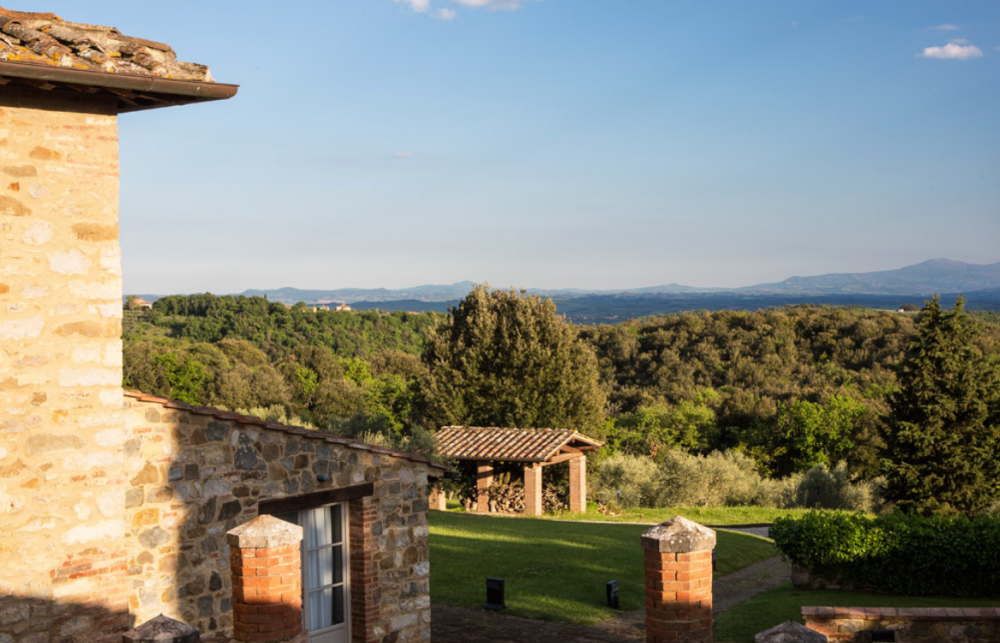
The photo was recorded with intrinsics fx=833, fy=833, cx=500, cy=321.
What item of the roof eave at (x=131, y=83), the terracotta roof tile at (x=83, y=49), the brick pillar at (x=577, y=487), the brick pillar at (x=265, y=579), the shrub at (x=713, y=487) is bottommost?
the shrub at (x=713, y=487)

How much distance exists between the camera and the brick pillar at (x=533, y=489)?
23.8 m

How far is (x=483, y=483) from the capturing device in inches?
998

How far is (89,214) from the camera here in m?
6.58

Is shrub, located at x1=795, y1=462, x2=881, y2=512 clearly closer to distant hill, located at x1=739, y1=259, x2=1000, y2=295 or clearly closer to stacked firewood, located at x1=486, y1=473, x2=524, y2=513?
stacked firewood, located at x1=486, y1=473, x2=524, y2=513

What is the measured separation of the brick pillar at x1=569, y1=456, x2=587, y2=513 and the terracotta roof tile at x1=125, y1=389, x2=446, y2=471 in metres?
15.1

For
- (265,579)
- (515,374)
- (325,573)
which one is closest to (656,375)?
(515,374)

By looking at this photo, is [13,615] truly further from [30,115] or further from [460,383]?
[460,383]

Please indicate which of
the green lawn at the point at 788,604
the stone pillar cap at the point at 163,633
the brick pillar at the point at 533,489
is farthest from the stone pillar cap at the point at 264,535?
the brick pillar at the point at 533,489

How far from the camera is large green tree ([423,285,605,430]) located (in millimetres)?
30547

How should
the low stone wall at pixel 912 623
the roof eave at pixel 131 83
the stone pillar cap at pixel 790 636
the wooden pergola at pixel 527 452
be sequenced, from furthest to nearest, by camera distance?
the wooden pergola at pixel 527 452
the low stone wall at pixel 912 623
the roof eave at pixel 131 83
the stone pillar cap at pixel 790 636

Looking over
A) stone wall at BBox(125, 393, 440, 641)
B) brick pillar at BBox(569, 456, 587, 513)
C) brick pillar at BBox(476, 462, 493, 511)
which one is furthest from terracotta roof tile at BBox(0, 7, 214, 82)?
brick pillar at BBox(569, 456, 587, 513)

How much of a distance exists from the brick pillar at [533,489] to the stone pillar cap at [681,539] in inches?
707

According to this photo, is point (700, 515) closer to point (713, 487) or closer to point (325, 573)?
point (713, 487)

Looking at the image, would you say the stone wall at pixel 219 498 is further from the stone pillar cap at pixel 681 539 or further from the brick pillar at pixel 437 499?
the brick pillar at pixel 437 499
